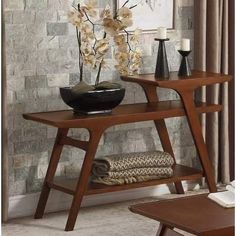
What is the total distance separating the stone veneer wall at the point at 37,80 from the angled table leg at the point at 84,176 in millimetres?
461

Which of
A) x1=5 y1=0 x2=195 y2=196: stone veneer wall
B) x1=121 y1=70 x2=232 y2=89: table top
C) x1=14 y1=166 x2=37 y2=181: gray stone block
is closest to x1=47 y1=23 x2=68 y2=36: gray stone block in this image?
x1=5 y1=0 x2=195 y2=196: stone veneer wall

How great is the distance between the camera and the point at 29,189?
4.00 meters

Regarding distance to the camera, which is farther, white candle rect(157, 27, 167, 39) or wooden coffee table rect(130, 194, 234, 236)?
white candle rect(157, 27, 167, 39)

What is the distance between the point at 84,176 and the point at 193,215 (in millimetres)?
1195

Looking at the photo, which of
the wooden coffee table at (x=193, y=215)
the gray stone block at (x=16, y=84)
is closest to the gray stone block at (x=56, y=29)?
the gray stone block at (x=16, y=84)

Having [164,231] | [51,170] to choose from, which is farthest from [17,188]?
[164,231]

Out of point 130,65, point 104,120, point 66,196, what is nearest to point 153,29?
point 130,65

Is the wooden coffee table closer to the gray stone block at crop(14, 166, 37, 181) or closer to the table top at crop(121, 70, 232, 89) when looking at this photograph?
the table top at crop(121, 70, 232, 89)

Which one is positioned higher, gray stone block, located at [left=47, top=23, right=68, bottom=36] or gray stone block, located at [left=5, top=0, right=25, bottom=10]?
gray stone block, located at [left=5, top=0, right=25, bottom=10]

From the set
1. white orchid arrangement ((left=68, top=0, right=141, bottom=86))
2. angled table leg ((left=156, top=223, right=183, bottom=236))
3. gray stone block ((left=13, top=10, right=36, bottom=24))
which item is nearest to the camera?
angled table leg ((left=156, top=223, right=183, bottom=236))

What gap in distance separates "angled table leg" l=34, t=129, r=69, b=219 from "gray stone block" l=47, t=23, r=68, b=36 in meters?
0.59

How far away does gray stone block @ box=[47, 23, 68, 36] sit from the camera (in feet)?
12.9

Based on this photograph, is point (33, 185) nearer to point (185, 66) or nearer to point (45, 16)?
point (45, 16)

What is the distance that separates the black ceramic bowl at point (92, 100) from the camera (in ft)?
11.9
